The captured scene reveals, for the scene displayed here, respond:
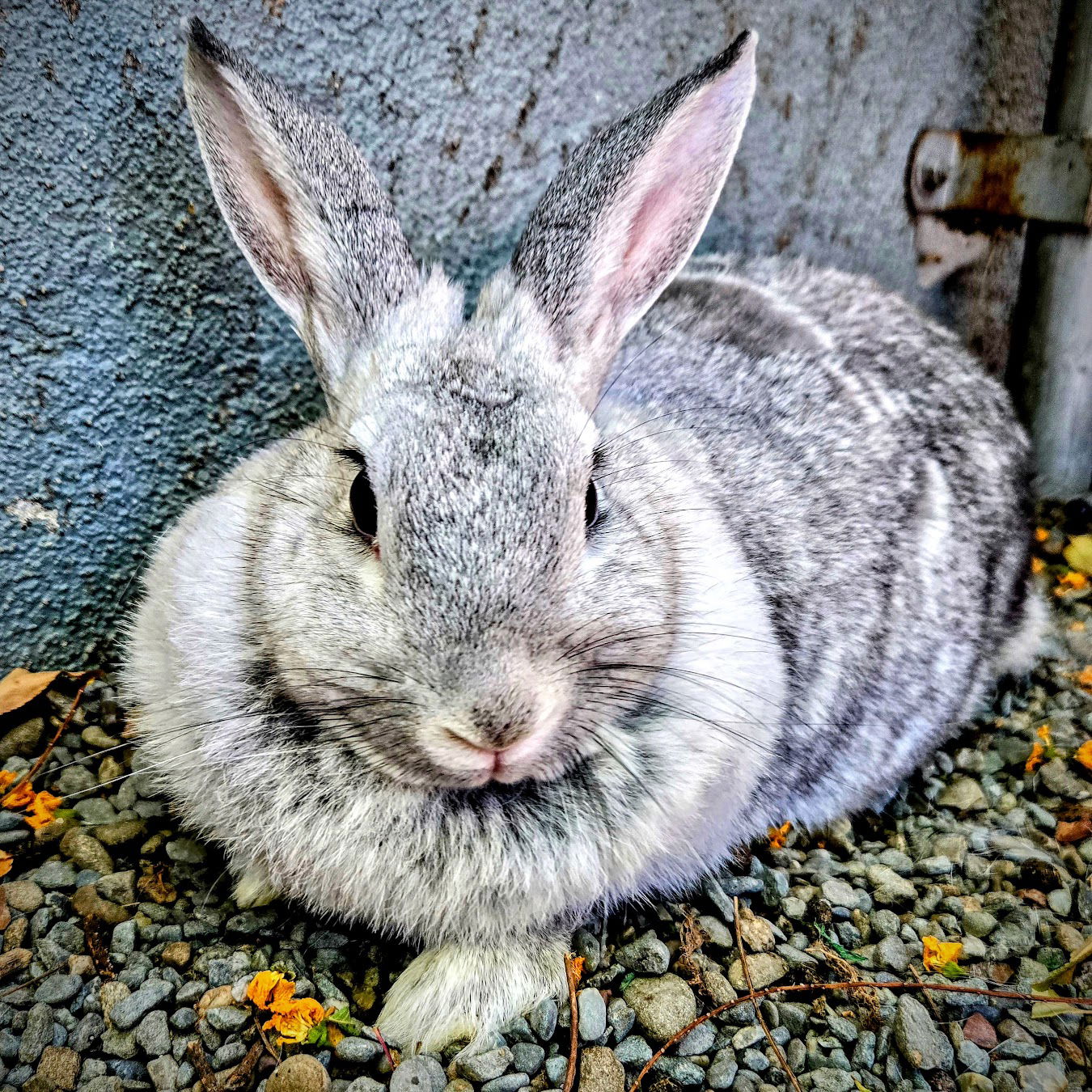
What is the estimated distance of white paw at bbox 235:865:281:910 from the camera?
2.21 meters

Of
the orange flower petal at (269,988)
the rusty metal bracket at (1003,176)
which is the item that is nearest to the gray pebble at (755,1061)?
the orange flower petal at (269,988)

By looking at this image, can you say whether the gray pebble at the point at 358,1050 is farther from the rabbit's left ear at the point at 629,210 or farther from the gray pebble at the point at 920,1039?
the rabbit's left ear at the point at 629,210

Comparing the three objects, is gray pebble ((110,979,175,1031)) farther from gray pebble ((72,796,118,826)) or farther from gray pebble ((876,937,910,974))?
gray pebble ((876,937,910,974))

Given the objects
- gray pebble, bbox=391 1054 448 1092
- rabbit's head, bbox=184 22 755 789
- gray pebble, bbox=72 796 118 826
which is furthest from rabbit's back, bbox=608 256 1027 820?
gray pebble, bbox=72 796 118 826

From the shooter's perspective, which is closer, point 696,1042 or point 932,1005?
point 696,1042

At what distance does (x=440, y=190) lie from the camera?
2867 mm

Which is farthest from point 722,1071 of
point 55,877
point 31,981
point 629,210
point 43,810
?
point 629,210

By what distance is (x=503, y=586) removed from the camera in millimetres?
1700

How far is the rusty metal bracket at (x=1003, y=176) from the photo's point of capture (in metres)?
3.60

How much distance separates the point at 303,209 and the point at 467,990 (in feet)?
5.60

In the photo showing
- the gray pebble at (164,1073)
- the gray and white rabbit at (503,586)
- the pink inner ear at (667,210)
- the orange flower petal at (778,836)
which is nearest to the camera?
the gray and white rabbit at (503,586)

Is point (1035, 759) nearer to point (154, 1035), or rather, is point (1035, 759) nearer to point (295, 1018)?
point (295, 1018)

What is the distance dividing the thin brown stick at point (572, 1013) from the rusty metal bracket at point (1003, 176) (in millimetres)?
3232

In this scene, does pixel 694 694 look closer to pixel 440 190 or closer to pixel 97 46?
pixel 440 190
